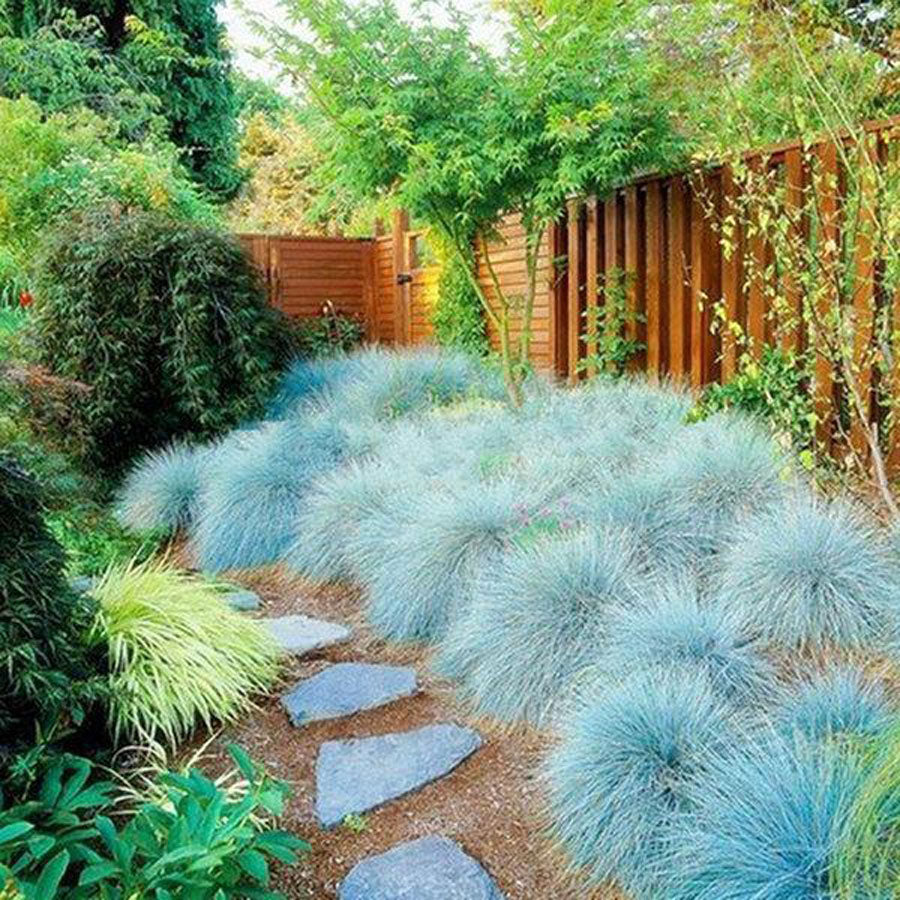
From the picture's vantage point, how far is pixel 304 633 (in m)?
3.31

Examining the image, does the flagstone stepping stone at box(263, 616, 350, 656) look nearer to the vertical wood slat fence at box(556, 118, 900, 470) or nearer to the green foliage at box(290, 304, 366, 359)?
the vertical wood slat fence at box(556, 118, 900, 470)

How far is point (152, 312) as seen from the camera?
612 cm

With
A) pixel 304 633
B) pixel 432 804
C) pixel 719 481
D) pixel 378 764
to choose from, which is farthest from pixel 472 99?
pixel 432 804

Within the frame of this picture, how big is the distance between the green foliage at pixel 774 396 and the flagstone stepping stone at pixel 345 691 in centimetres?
182

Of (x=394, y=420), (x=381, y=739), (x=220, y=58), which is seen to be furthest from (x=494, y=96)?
(x=220, y=58)

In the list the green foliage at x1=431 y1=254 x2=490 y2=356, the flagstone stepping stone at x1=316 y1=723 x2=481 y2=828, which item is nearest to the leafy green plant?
the flagstone stepping stone at x1=316 y1=723 x2=481 y2=828

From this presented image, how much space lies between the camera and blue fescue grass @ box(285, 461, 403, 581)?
391 centimetres

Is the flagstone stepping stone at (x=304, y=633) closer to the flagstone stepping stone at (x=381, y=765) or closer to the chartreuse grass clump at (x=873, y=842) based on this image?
the flagstone stepping stone at (x=381, y=765)

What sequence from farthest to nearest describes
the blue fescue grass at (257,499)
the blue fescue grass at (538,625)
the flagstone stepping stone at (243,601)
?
1. the blue fescue grass at (257,499)
2. the flagstone stepping stone at (243,601)
3. the blue fescue grass at (538,625)

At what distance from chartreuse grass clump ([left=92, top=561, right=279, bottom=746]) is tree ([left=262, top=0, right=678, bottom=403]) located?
9.85 feet

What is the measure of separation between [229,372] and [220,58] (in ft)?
29.0

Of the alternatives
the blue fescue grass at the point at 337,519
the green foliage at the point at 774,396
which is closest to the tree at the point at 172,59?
the blue fescue grass at the point at 337,519

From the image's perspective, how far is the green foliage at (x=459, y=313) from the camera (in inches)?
321

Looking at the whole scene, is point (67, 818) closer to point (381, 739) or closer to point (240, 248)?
point (381, 739)
